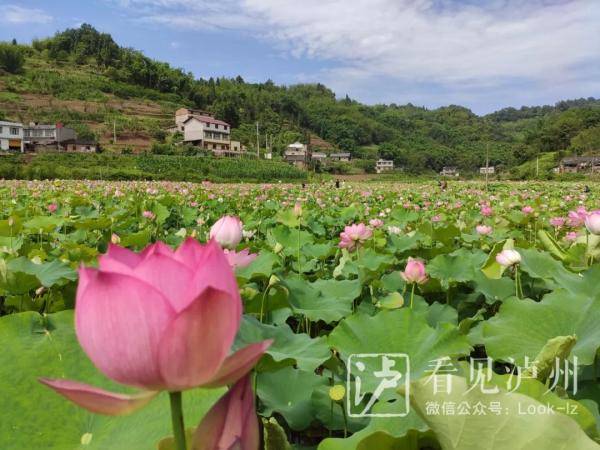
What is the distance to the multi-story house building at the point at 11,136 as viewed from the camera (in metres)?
38.6

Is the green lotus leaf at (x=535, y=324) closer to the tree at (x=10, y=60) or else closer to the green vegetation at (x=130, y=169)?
the green vegetation at (x=130, y=169)

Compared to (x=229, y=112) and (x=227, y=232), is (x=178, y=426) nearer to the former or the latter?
(x=227, y=232)

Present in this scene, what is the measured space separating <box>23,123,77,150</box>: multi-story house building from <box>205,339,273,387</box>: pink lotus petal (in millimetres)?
43753

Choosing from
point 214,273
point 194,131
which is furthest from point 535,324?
point 194,131

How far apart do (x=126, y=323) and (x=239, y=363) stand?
0.26 ft

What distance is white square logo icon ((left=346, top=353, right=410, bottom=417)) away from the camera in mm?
769

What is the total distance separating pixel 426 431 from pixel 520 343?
0.45 m

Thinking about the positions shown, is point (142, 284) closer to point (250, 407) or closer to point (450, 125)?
point (250, 407)

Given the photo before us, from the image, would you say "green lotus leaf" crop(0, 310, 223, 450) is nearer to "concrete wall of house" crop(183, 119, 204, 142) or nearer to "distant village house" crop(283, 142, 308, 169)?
"distant village house" crop(283, 142, 308, 169)

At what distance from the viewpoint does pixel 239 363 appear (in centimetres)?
34

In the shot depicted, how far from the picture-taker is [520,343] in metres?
0.90

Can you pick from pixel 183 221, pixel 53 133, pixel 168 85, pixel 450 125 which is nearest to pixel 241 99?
pixel 168 85

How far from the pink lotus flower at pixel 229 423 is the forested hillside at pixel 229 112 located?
144ft

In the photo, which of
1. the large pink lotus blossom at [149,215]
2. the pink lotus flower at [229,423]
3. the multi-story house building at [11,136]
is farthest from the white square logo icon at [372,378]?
the multi-story house building at [11,136]
